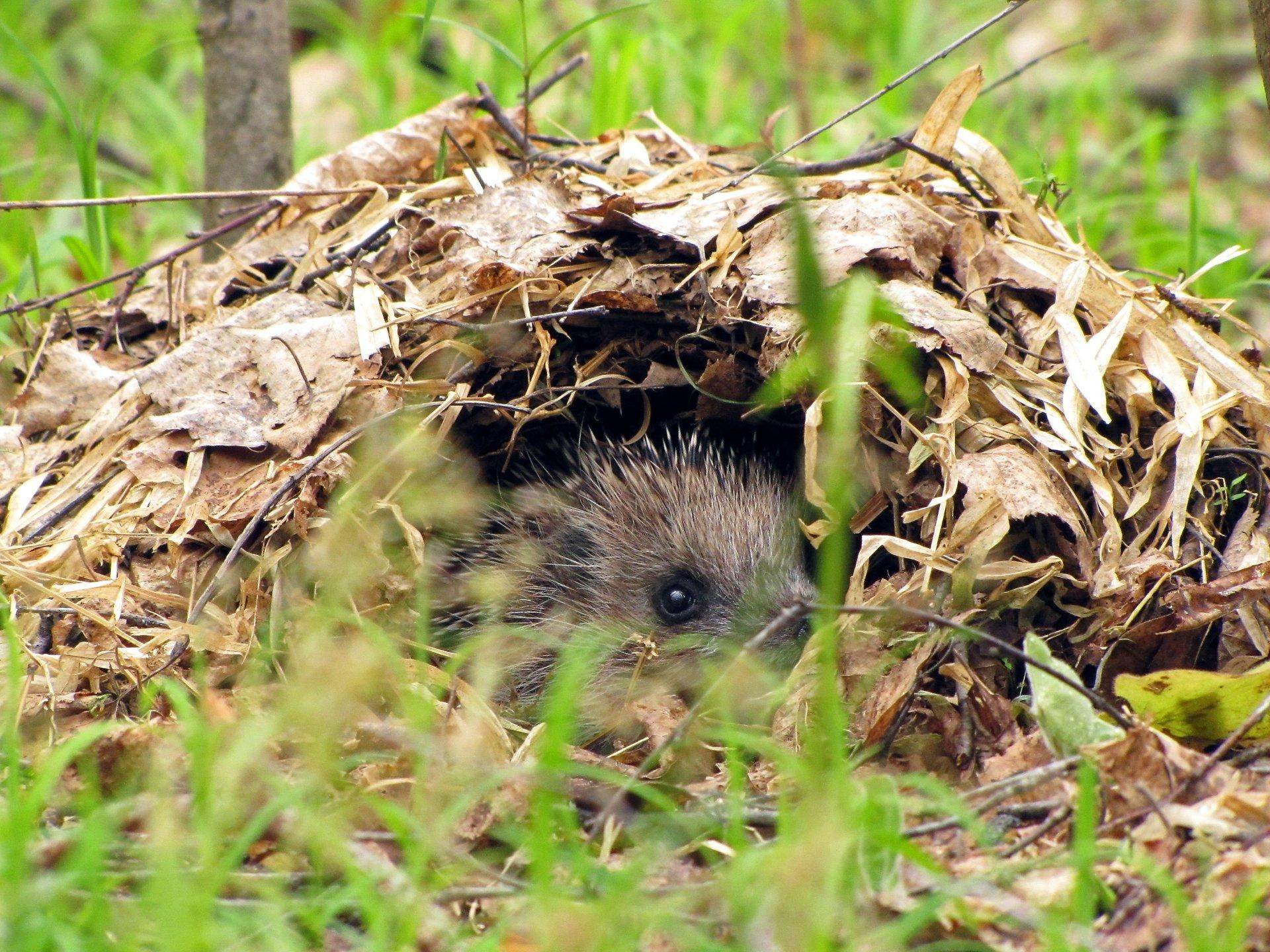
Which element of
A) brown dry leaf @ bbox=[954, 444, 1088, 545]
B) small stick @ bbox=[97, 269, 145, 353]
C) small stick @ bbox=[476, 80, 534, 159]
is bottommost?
brown dry leaf @ bbox=[954, 444, 1088, 545]

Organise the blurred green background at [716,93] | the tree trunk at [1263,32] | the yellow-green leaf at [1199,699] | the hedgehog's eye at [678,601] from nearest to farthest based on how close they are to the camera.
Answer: the yellow-green leaf at [1199,699] → the tree trunk at [1263,32] → the hedgehog's eye at [678,601] → the blurred green background at [716,93]

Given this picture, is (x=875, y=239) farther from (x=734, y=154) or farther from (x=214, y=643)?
(x=214, y=643)

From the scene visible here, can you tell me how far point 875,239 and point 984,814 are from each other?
6.09 ft

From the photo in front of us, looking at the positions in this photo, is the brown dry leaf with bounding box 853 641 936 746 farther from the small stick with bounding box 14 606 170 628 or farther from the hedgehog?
the small stick with bounding box 14 606 170 628

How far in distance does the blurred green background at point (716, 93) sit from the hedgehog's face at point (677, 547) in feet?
4.62

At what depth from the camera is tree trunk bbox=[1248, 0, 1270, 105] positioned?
3246mm

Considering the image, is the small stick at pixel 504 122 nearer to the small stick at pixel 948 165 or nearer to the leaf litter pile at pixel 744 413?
the leaf litter pile at pixel 744 413

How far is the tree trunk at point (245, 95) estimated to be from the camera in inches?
198

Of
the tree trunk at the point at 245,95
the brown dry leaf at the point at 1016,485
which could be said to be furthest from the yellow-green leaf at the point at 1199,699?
the tree trunk at the point at 245,95

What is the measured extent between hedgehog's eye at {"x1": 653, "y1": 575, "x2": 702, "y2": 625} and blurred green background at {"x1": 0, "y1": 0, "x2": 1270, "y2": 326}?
1809 mm

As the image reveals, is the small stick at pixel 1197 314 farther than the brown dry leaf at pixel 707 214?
No

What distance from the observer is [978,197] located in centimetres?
411

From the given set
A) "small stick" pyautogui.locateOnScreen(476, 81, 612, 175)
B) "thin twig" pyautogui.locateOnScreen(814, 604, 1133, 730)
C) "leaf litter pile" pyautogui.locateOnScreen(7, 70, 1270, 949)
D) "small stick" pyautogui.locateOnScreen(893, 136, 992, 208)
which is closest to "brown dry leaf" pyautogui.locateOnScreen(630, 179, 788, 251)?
"leaf litter pile" pyautogui.locateOnScreen(7, 70, 1270, 949)

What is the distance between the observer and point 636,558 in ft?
14.5
